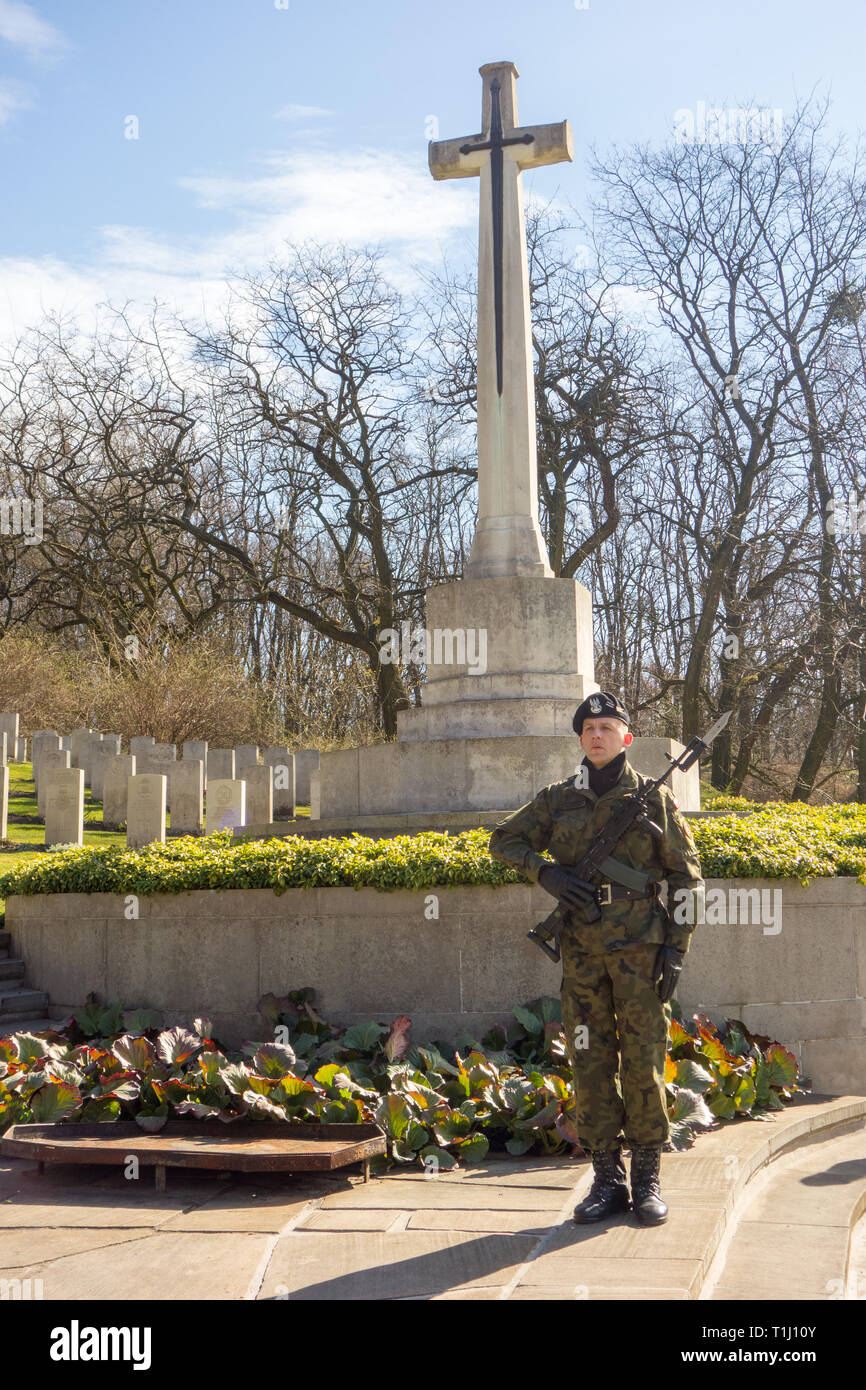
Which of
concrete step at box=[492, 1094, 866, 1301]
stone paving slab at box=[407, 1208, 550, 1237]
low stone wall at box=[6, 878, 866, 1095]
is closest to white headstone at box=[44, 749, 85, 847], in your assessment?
low stone wall at box=[6, 878, 866, 1095]

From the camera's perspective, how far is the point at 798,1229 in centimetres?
459

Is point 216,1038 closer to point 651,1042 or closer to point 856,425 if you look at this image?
point 651,1042

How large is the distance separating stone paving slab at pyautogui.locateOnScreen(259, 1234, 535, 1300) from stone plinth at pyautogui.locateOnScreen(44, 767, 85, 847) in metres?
8.87

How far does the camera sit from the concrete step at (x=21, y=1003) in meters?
7.99

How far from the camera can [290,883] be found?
24.1 feet

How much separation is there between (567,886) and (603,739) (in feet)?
2.13

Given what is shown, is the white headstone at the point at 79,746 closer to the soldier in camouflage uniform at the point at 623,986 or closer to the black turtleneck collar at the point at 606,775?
the black turtleneck collar at the point at 606,775

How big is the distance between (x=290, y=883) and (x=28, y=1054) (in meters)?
1.78

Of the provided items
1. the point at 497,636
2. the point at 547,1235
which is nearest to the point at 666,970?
the point at 547,1235

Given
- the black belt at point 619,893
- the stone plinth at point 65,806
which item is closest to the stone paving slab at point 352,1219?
the black belt at point 619,893

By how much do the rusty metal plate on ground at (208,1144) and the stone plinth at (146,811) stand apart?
6.96 meters

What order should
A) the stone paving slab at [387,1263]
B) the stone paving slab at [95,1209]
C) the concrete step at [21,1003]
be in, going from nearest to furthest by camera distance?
1. the stone paving slab at [387,1263]
2. the stone paving slab at [95,1209]
3. the concrete step at [21,1003]

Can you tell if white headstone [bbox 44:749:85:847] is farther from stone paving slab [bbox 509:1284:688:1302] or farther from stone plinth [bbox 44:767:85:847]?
stone paving slab [bbox 509:1284:688:1302]

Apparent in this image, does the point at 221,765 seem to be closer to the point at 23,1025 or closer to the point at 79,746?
the point at 79,746
